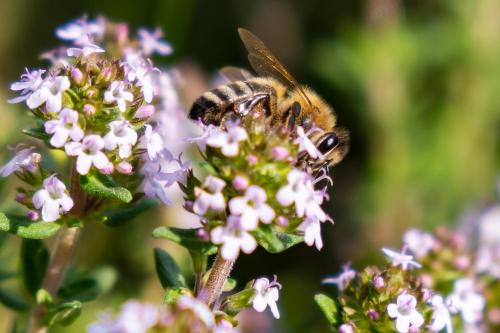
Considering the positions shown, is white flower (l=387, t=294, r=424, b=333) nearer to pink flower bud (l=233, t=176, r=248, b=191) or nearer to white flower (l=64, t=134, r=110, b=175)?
pink flower bud (l=233, t=176, r=248, b=191)

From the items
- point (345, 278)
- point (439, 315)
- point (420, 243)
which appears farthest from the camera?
point (420, 243)

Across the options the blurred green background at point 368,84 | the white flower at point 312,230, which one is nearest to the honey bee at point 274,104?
the white flower at point 312,230

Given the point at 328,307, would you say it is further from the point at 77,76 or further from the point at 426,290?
the point at 77,76

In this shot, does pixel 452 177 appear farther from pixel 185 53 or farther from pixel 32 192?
pixel 32 192

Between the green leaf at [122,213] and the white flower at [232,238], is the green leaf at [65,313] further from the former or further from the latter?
the white flower at [232,238]

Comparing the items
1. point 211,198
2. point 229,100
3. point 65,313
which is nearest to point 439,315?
point 211,198
